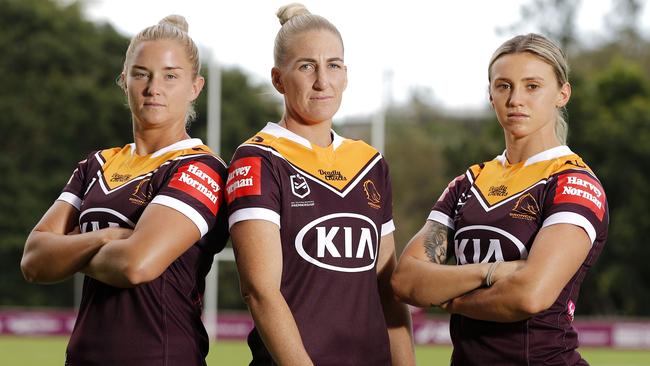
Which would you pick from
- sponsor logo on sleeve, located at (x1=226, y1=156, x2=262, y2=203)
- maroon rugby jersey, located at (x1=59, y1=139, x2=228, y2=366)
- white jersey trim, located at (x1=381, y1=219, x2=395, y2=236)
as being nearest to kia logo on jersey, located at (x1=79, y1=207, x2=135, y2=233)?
maroon rugby jersey, located at (x1=59, y1=139, x2=228, y2=366)

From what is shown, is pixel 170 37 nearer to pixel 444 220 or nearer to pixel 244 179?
pixel 244 179

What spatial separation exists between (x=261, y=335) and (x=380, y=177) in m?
0.84

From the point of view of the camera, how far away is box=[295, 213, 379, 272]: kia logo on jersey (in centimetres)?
402

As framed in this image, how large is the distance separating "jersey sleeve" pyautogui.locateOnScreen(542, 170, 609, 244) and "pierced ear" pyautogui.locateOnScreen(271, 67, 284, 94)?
3.66 feet

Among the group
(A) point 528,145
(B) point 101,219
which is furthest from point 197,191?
(A) point 528,145

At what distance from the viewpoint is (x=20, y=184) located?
32.2m

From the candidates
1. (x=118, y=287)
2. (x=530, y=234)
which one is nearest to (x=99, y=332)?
(x=118, y=287)

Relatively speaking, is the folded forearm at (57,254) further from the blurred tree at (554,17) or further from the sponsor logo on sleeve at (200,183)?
the blurred tree at (554,17)


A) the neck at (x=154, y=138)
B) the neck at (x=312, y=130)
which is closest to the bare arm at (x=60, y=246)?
the neck at (x=154, y=138)

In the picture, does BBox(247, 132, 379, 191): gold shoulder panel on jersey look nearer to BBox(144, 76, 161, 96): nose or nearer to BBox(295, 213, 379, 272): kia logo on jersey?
BBox(295, 213, 379, 272): kia logo on jersey

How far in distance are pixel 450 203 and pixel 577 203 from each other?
62 centimetres

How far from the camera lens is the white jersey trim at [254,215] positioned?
13.0 ft

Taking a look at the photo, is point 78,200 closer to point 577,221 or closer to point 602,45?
point 577,221

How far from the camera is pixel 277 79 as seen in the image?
14.0 feet
